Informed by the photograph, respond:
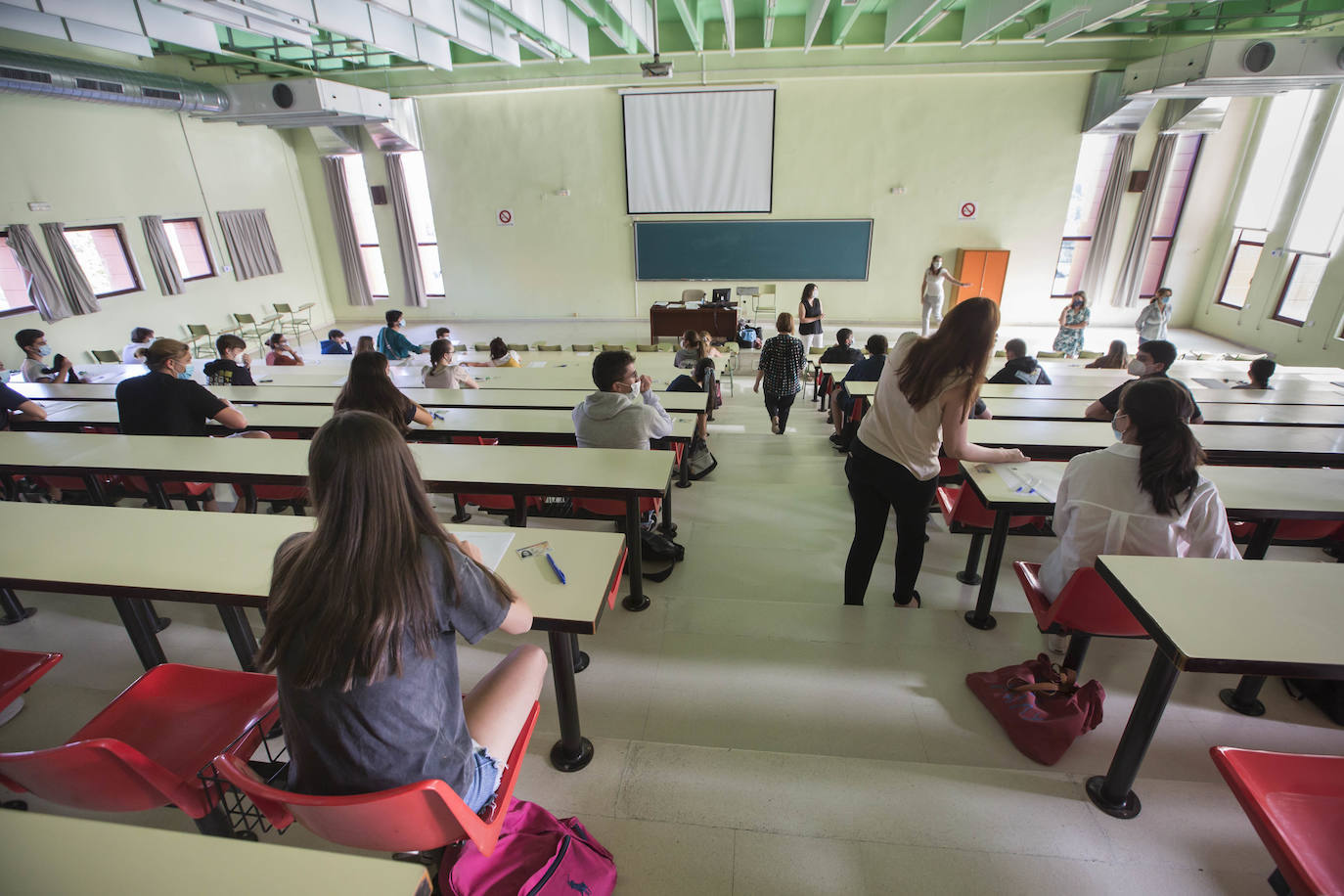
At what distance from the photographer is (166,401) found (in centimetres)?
292

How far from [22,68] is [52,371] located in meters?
2.84

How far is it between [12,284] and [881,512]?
915 centimetres

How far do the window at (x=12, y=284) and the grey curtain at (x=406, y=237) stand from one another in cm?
471

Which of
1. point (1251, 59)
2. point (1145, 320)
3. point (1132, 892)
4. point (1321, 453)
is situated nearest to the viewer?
point (1132, 892)

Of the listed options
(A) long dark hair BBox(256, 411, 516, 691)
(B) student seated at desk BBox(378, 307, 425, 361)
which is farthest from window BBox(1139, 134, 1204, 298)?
(A) long dark hair BBox(256, 411, 516, 691)

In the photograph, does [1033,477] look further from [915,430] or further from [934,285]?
[934,285]

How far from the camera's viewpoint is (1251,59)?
585 centimetres

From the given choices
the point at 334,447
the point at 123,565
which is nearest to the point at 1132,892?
the point at 334,447

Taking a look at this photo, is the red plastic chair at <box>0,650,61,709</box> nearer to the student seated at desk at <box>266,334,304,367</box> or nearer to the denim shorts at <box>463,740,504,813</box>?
the denim shorts at <box>463,740,504,813</box>

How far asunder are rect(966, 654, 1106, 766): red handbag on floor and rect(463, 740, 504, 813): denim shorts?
5.03 feet

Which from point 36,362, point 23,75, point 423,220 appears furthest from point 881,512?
point 423,220

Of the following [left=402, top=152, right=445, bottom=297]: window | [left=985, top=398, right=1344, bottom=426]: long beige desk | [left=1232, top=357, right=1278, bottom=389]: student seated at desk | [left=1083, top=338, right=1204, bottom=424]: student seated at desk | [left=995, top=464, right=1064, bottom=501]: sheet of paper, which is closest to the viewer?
[left=995, top=464, right=1064, bottom=501]: sheet of paper

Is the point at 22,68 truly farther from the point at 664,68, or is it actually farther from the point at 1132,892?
the point at 1132,892

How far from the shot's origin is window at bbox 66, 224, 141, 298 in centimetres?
711
